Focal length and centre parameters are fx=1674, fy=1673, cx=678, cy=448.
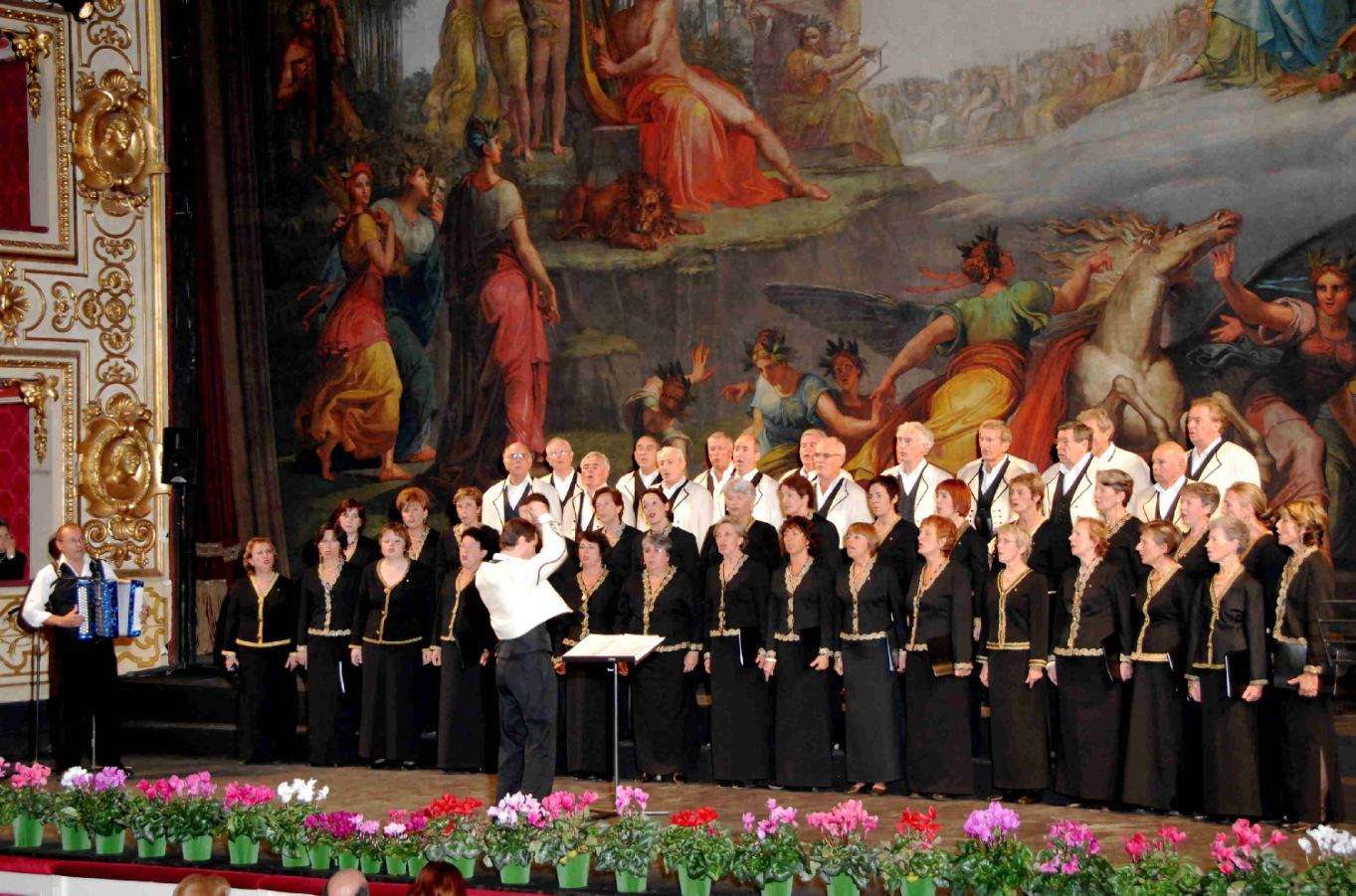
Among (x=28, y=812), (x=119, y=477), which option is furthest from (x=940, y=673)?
(x=119, y=477)

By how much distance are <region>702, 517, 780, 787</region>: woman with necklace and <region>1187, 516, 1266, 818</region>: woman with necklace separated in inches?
89.0

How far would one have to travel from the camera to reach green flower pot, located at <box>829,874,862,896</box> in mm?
5715

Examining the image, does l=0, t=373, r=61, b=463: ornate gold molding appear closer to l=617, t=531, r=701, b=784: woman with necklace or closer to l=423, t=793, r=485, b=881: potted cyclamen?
l=617, t=531, r=701, b=784: woman with necklace

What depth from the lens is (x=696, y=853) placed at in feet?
19.3

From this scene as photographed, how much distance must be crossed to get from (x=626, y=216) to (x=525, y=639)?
6343mm

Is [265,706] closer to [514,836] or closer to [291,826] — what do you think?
[291,826]

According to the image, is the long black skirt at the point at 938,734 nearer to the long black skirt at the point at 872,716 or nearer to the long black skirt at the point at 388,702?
the long black skirt at the point at 872,716

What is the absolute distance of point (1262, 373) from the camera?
10.0 metres

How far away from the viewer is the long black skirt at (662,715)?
891 centimetres

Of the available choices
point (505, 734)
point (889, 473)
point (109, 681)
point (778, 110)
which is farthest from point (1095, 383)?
point (109, 681)

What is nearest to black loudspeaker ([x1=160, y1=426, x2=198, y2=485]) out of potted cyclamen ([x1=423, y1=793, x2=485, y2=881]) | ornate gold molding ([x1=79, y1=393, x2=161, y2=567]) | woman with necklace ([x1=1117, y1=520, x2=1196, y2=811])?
ornate gold molding ([x1=79, y1=393, x2=161, y2=567])

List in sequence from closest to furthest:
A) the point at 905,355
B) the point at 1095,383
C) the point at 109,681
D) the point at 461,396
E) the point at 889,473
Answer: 1. the point at 889,473
2. the point at 109,681
3. the point at 1095,383
4. the point at 905,355
5. the point at 461,396

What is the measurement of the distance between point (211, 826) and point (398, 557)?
3220mm

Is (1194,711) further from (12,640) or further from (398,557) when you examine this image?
(12,640)
